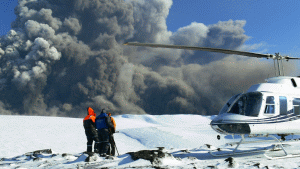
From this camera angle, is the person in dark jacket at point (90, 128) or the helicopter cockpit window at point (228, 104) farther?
the person in dark jacket at point (90, 128)

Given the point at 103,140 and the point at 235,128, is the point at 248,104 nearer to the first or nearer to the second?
the point at 235,128

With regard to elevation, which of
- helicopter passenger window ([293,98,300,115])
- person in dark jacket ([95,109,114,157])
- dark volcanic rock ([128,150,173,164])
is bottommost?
dark volcanic rock ([128,150,173,164])

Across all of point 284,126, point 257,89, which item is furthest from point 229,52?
point 284,126

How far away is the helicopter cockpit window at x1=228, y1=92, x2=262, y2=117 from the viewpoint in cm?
867

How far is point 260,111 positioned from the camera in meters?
8.71

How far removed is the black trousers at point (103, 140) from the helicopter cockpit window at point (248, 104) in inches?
193

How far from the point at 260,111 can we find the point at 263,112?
138 millimetres

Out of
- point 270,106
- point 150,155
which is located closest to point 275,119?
point 270,106

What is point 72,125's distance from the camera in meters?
26.2

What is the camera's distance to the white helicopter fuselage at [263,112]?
28.2 ft

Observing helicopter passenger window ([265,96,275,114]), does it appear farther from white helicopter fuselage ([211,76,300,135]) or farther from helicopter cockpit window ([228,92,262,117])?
helicopter cockpit window ([228,92,262,117])

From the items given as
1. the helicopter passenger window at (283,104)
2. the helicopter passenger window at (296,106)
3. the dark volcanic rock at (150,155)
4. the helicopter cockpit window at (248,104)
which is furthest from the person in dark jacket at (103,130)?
the helicopter passenger window at (296,106)

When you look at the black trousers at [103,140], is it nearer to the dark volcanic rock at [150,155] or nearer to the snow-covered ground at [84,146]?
the snow-covered ground at [84,146]

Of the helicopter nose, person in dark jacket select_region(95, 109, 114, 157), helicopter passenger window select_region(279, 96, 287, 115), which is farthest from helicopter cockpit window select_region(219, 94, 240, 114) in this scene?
person in dark jacket select_region(95, 109, 114, 157)
